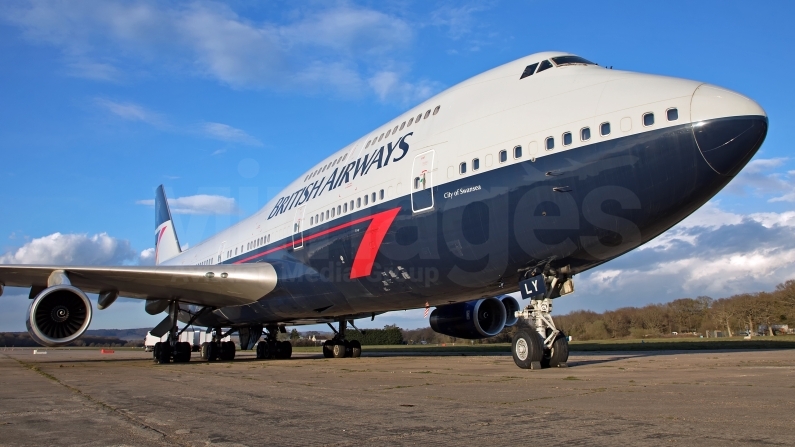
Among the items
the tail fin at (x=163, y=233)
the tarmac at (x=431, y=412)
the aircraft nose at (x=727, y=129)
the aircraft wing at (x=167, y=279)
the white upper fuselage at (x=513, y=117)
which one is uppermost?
the tail fin at (x=163, y=233)

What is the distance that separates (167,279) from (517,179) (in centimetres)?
1108

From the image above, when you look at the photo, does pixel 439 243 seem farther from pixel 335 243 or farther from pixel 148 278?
pixel 148 278

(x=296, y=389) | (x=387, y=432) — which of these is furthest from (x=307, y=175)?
(x=387, y=432)

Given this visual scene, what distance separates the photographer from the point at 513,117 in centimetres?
1055

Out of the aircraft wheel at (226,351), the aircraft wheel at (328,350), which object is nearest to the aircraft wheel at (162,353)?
the aircraft wheel at (226,351)

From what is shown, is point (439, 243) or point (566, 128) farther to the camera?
point (439, 243)

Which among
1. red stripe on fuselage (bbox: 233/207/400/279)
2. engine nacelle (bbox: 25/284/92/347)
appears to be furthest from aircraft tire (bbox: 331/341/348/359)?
engine nacelle (bbox: 25/284/92/347)

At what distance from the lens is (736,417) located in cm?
454

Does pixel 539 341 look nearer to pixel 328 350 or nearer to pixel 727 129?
pixel 727 129

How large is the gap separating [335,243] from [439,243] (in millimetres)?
3871

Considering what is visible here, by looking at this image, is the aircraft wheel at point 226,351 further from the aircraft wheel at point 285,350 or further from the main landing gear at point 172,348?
the main landing gear at point 172,348

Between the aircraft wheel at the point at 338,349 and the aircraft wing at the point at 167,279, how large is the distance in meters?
4.27

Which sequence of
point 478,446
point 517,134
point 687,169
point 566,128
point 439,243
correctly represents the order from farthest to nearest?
point 439,243, point 517,134, point 566,128, point 687,169, point 478,446

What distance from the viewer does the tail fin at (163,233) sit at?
3372 cm
